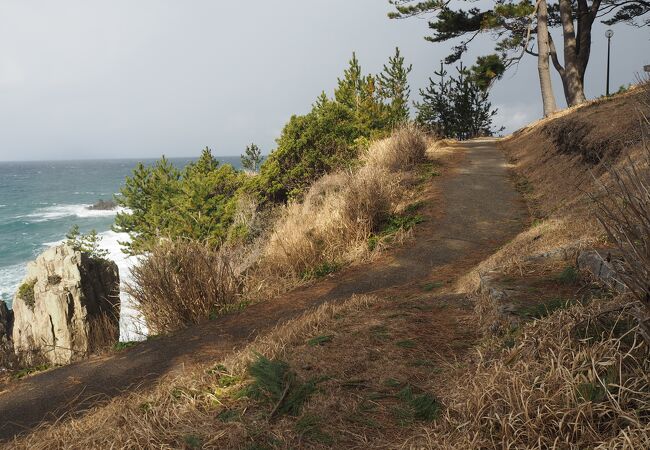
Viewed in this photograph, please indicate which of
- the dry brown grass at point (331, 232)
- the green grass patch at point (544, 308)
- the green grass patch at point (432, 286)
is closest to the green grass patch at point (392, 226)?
the dry brown grass at point (331, 232)

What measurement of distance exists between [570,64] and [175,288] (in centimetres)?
2163

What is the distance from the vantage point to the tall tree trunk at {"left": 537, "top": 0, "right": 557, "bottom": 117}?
2127 centimetres

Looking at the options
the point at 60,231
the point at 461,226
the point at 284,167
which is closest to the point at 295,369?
the point at 461,226

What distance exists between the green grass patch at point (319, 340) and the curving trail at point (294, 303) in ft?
3.83

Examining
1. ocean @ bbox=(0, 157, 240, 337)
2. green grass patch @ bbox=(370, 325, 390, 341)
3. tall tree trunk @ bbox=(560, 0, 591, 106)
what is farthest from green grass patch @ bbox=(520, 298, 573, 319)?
tall tree trunk @ bbox=(560, 0, 591, 106)

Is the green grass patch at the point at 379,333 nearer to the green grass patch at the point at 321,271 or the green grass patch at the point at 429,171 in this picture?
the green grass patch at the point at 321,271

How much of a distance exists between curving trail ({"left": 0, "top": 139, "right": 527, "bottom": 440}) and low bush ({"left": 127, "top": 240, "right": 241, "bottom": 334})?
453mm

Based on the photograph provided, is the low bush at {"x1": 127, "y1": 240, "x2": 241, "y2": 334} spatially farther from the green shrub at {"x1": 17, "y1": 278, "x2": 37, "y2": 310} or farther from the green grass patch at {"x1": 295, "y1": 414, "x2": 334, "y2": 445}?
the green shrub at {"x1": 17, "y1": 278, "x2": 37, "y2": 310}

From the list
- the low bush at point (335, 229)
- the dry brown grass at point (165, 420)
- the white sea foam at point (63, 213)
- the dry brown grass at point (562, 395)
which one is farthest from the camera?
the white sea foam at point (63, 213)

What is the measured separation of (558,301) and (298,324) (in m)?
2.40

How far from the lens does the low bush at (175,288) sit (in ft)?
21.6

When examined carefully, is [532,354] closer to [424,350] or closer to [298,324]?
[424,350]

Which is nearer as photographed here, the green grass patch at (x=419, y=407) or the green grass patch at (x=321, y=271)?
the green grass patch at (x=419, y=407)

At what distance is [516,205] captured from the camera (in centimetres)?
1014
